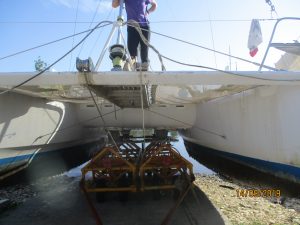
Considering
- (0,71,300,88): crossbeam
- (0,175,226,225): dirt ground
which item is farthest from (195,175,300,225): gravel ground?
(0,71,300,88): crossbeam

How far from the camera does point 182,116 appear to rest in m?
9.73

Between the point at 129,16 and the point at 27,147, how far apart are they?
14.3 feet

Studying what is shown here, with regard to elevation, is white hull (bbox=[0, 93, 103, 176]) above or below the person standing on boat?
below

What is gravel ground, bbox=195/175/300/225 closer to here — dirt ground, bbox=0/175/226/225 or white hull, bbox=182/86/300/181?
dirt ground, bbox=0/175/226/225

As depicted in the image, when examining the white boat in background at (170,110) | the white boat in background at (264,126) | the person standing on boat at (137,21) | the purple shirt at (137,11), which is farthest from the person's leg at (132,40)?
the white boat in background at (264,126)

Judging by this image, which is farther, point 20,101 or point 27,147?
point 27,147

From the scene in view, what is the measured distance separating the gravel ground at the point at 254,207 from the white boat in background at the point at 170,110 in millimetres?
611

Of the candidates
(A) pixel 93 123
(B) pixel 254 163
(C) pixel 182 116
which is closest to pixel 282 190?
(B) pixel 254 163

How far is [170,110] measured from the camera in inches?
376

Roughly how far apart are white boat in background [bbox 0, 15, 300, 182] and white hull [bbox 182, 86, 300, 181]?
2cm

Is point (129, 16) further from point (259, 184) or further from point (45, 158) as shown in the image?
point (45, 158)

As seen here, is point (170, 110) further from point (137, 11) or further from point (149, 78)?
point (149, 78)

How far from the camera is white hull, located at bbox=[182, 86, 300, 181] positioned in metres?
5.18

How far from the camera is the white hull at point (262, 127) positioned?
5.18 metres
